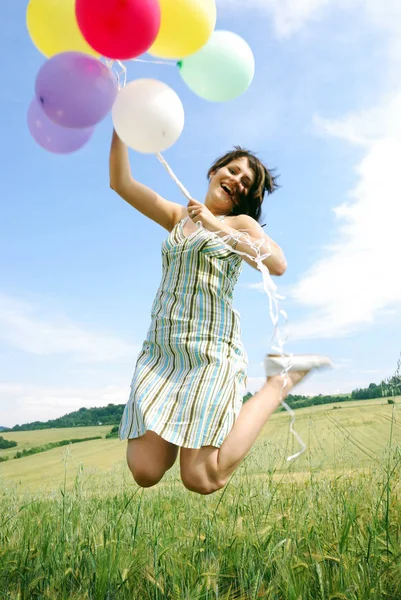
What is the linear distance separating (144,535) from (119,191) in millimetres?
1989

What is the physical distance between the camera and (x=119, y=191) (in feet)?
10.9

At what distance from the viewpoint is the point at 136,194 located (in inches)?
132

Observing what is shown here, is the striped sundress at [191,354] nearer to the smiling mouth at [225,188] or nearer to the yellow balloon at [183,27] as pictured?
the smiling mouth at [225,188]

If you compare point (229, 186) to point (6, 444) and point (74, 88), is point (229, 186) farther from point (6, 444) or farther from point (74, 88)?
point (6, 444)

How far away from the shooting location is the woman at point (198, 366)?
281cm

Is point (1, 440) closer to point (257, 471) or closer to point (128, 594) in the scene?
point (257, 471)

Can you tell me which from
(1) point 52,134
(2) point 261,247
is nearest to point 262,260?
(2) point 261,247

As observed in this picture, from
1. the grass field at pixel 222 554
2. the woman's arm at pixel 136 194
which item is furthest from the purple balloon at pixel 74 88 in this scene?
the grass field at pixel 222 554

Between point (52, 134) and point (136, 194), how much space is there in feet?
2.03

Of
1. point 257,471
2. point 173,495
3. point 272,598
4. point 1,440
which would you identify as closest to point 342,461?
point 257,471

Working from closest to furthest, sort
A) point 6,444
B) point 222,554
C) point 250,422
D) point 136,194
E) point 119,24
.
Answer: point 222,554, point 119,24, point 250,422, point 136,194, point 6,444

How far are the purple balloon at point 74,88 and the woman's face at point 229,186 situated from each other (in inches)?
37.4

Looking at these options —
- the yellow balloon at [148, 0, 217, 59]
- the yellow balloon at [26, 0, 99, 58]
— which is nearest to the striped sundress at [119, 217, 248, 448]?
the yellow balloon at [148, 0, 217, 59]

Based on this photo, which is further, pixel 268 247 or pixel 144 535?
pixel 268 247
